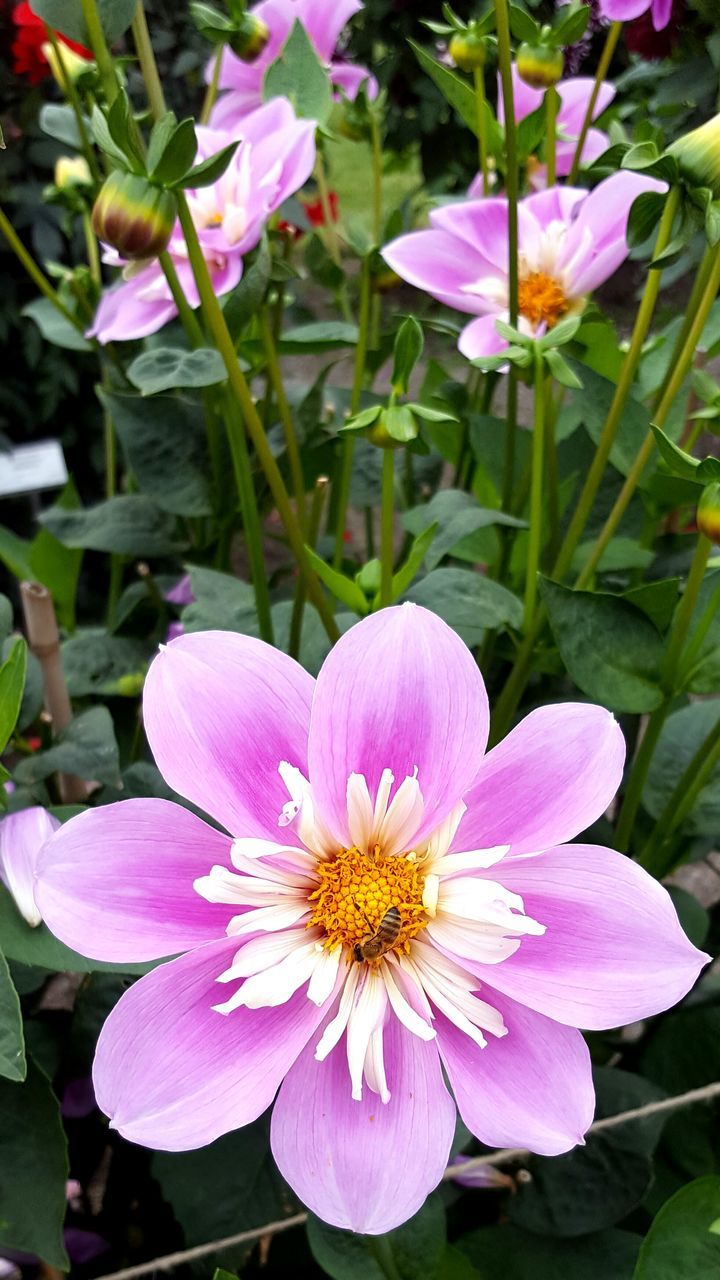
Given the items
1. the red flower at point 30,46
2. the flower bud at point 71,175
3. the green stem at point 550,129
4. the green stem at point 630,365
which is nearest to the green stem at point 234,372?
the green stem at point 630,365

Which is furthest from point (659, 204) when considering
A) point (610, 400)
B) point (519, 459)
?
point (519, 459)

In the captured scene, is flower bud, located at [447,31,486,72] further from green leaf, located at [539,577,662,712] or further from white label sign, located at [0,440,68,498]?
white label sign, located at [0,440,68,498]

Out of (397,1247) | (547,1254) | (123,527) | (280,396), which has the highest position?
(280,396)

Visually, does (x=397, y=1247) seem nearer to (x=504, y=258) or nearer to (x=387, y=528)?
(x=387, y=528)

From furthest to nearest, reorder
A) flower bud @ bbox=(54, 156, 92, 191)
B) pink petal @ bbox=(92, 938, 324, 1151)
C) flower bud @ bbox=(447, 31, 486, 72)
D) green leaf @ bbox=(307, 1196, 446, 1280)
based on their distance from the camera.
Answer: flower bud @ bbox=(54, 156, 92, 191), flower bud @ bbox=(447, 31, 486, 72), green leaf @ bbox=(307, 1196, 446, 1280), pink petal @ bbox=(92, 938, 324, 1151)

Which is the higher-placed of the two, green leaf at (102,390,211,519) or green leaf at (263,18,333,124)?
green leaf at (263,18,333,124)

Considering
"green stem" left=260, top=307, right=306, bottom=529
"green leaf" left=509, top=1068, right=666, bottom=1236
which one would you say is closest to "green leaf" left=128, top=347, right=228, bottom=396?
"green stem" left=260, top=307, right=306, bottom=529

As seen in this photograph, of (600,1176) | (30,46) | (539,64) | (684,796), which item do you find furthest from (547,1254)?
(30,46)
